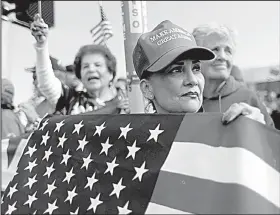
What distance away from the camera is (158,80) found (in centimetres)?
158

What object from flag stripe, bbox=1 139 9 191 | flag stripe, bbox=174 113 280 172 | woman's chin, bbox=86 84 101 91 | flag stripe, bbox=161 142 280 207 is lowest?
flag stripe, bbox=1 139 9 191

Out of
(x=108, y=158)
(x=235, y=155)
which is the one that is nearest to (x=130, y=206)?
(x=108, y=158)

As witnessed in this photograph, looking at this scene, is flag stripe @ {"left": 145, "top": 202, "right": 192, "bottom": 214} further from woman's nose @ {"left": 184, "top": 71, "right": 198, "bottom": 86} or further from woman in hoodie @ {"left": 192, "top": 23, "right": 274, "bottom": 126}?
woman in hoodie @ {"left": 192, "top": 23, "right": 274, "bottom": 126}

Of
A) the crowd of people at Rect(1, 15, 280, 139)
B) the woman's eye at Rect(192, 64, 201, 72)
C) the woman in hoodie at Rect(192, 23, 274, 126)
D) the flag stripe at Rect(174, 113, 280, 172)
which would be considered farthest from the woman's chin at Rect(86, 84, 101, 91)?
the flag stripe at Rect(174, 113, 280, 172)

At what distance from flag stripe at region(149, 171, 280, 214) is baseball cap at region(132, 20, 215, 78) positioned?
1.33 ft

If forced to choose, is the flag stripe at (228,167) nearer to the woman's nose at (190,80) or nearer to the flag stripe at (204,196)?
the flag stripe at (204,196)

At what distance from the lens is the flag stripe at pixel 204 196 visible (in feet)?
3.87

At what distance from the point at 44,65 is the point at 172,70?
87 centimetres

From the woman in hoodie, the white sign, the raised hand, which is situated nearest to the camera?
the raised hand

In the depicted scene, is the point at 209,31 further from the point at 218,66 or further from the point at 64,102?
the point at 64,102

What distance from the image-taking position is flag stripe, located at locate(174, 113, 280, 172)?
50.4 inches

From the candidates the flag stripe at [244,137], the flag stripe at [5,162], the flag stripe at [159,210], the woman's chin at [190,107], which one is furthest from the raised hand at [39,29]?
the flag stripe at [159,210]

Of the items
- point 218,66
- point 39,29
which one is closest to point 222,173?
point 218,66

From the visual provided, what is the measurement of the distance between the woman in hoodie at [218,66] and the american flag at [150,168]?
0.73 meters
